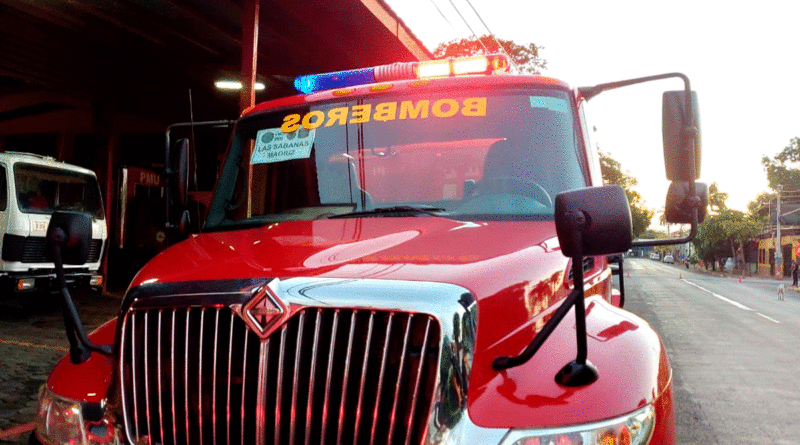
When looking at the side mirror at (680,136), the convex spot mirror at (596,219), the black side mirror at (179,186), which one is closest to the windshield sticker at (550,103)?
the side mirror at (680,136)

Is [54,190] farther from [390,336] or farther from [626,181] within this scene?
[626,181]

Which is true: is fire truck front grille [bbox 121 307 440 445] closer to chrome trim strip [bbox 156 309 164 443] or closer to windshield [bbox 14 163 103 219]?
chrome trim strip [bbox 156 309 164 443]

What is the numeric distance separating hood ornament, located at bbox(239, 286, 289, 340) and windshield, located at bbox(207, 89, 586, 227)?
1166mm

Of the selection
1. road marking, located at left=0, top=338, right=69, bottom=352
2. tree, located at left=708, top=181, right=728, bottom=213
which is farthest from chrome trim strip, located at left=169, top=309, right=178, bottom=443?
tree, located at left=708, top=181, right=728, bottom=213

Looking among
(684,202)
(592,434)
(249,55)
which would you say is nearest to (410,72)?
(684,202)

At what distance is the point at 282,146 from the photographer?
358 cm

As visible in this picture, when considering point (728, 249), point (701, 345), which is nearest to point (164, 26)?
point (701, 345)

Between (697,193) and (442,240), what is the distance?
3.68 feet

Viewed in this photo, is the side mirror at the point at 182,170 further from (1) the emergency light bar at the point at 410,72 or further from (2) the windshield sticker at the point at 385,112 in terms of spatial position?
(1) the emergency light bar at the point at 410,72

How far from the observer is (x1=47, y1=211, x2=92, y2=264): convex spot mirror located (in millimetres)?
2428

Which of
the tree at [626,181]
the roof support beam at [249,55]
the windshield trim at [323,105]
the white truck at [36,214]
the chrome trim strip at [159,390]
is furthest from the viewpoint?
the tree at [626,181]

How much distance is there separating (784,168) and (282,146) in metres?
101

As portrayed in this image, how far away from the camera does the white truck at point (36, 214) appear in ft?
37.7

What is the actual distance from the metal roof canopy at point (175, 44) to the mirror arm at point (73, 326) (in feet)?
27.1
